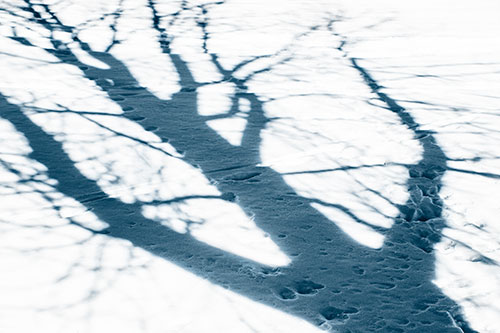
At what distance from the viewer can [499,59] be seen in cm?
377

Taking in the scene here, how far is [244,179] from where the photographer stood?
227cm

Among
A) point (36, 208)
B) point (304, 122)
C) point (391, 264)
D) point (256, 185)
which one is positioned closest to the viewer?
point (391, 264)

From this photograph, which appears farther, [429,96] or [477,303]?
[429,96]

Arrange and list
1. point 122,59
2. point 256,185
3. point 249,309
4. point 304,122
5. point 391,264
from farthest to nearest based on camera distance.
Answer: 1. point 122,59
2. point 304,122
3. point 256,185
4. point 391,264
5. point 249,309

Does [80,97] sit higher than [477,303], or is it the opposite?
[80,97]

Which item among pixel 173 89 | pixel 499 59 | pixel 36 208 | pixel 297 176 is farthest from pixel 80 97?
pixel 499 59

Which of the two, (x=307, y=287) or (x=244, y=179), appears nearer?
(x=307, y=287)

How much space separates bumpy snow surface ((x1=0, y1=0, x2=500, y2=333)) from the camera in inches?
64.1

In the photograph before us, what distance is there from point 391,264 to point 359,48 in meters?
2.29

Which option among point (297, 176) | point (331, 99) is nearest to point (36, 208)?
point (297, 176)

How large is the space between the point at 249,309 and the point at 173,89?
1.69 meters

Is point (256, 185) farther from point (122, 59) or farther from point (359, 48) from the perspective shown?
point (359, 48)

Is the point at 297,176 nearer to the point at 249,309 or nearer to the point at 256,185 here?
the point at 256,185

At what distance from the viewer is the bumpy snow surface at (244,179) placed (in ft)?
5.34
